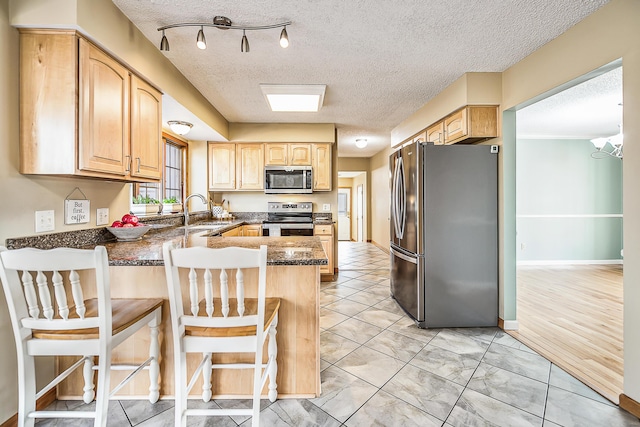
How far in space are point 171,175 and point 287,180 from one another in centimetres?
163

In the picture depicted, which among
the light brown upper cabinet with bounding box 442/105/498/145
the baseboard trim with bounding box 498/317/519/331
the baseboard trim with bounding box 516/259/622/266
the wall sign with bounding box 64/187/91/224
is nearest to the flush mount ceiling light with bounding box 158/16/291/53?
the wall sign with bounding box 64/187/91/224

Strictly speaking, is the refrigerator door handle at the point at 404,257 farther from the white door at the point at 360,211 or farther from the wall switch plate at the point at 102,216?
the white door at the point at 360,211

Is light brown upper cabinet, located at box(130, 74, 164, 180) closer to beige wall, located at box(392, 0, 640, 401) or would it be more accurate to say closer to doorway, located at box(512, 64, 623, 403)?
beige wall, located at box(392, 0, 640, 401)

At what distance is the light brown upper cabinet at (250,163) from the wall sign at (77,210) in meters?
2.64

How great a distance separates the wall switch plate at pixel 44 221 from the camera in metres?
1.61

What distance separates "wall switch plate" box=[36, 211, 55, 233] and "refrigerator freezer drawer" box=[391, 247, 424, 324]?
276cm

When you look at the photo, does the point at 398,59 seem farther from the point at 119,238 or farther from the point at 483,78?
the point at 119,238

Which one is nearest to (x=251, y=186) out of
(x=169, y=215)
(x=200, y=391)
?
(x=169, y=215)

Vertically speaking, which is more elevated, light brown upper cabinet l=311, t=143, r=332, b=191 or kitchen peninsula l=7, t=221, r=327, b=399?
light brown upper cabinet l=311, t=143, r=332, b=191

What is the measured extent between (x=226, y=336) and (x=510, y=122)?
9.92 feet

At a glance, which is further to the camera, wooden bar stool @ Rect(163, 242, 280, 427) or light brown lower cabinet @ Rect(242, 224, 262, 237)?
light brown lower cabinet @ Rect(242, 224, 262, 237)

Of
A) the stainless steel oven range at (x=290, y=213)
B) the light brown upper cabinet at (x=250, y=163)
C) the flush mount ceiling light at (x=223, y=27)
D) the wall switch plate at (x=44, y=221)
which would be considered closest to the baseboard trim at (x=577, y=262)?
the stainless steel oven range at (x=290, y=213)

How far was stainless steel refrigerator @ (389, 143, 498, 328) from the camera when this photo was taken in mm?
2721

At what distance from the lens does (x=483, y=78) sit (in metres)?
2.75
